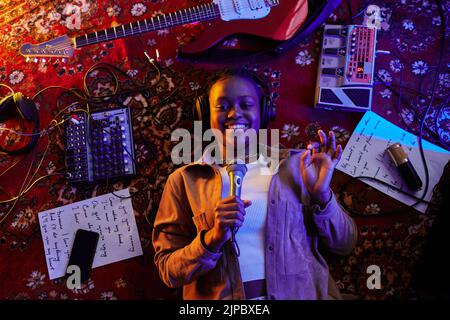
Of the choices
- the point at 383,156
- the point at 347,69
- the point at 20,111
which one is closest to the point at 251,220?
the point at 383,156

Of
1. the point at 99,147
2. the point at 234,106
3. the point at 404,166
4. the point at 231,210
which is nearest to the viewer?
the point at 231,210

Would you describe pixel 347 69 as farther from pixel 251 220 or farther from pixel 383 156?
pixel 251 220

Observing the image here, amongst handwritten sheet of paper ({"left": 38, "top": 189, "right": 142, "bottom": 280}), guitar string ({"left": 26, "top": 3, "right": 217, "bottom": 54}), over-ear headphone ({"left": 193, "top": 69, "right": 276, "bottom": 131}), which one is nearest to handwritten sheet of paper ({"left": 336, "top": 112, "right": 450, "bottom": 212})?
over-ear headphone ({"left": 193, "top": 69, "right": 276, "bottom": 131})

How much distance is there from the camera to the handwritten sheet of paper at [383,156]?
1.43 m

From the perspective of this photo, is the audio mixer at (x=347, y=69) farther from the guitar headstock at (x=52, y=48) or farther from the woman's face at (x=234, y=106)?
the guitar headstock at (x=52, y=48)

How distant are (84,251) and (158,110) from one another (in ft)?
2.02

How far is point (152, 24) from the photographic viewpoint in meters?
1.49

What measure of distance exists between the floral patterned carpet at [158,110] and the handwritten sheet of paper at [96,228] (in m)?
0.03

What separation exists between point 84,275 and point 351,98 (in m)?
1.20

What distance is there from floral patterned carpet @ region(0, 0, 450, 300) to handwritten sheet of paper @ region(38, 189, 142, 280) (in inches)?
1.1

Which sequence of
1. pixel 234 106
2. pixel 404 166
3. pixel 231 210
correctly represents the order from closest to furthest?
pixel 231 210 < pixel 234 106 < pixel 404 166


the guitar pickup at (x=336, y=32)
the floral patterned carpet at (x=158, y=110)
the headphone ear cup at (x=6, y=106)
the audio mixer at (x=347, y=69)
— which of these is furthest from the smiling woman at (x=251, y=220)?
the headphone ear cup at (x=6, y=106)

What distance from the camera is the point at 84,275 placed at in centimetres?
145
